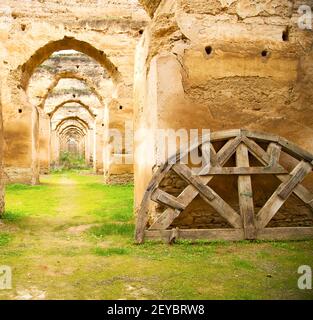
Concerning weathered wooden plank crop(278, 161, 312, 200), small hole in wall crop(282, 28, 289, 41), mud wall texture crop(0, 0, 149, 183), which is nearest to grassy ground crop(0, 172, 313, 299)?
weathered wooden plank crop(278, 161, 312, 200)

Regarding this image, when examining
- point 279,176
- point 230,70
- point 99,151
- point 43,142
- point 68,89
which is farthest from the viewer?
point 68,89

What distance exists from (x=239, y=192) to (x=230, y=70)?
1.69 meters

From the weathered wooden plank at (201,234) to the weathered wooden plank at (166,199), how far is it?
0.29 meters

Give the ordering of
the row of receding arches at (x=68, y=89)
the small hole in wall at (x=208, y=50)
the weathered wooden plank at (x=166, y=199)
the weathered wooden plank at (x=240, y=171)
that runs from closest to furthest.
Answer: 1. the weathered wooden plank at (x=166, y=199)
2. the weathered wooden plank at (x=240, y=171)
3. the small hole in wall at (x=208, y=50)
4. the row of receding arches at (x=68, y=89)

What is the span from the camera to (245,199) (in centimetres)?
Answer: 443

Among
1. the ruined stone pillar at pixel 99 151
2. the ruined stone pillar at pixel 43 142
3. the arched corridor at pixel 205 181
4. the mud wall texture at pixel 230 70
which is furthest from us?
the ruined stone pillar at pixel 99 151

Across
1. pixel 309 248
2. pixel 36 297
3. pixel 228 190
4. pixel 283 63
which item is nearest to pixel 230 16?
pixel 283 63

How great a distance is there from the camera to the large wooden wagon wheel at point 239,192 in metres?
4.38

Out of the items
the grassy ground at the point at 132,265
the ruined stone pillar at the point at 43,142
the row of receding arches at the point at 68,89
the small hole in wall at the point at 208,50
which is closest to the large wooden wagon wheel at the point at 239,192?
the grassy ground at the point at 132,265

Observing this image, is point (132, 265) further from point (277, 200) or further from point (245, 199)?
point (277, 200)

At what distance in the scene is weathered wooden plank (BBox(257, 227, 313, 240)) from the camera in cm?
443

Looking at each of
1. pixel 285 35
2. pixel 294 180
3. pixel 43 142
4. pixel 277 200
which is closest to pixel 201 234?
pixel 277 200

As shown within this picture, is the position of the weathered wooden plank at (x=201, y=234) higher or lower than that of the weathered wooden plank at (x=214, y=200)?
lower

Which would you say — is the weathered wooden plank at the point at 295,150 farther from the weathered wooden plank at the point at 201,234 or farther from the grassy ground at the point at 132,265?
the weathered wooden plank at the point at 201,234
